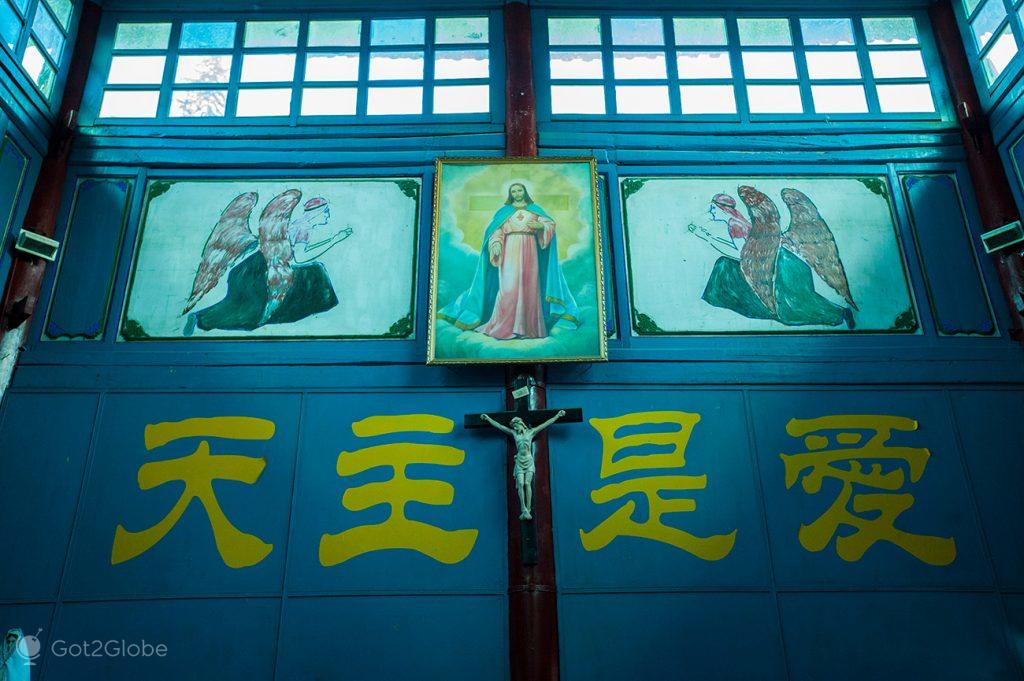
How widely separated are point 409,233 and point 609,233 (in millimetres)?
1609

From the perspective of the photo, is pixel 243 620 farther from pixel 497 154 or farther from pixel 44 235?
pixel 497 154

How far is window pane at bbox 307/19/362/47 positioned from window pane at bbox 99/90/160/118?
1.47m

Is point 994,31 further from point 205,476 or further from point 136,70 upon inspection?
point 136,70

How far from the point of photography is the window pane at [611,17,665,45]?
25.1ft

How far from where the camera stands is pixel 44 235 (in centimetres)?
647

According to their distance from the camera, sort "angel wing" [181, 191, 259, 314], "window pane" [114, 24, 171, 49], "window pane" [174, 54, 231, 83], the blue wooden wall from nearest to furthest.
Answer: the blue wooden wall, "angel wing" [181, 191, 259, 314], "window pane" [174, 54, 231, 83], "window pane" [114, 24, 171, 49]

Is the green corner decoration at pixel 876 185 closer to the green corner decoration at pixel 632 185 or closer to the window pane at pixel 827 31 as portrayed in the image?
the window pane at pixel 827 31

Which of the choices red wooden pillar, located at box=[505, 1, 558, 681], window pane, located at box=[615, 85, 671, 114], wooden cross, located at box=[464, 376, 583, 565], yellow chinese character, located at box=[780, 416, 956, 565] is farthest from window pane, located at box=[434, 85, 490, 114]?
Result: yellow chinese character, located at box=[780, 416, 956, 565]

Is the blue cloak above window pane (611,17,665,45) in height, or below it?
below

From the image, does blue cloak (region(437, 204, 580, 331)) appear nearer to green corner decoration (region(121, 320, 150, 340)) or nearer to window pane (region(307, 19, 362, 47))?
green corner decoration (region(121, 320, 150, 340))

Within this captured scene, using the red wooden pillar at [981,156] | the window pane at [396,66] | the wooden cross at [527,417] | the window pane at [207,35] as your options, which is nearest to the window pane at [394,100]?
the window pane at [396,66]

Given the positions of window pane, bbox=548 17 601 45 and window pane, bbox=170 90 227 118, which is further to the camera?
window pane, bbox=548 17 601 45

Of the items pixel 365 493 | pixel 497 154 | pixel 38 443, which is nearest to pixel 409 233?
pixel 497 154

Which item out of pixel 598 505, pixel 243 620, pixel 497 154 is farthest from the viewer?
pixel 497 154
